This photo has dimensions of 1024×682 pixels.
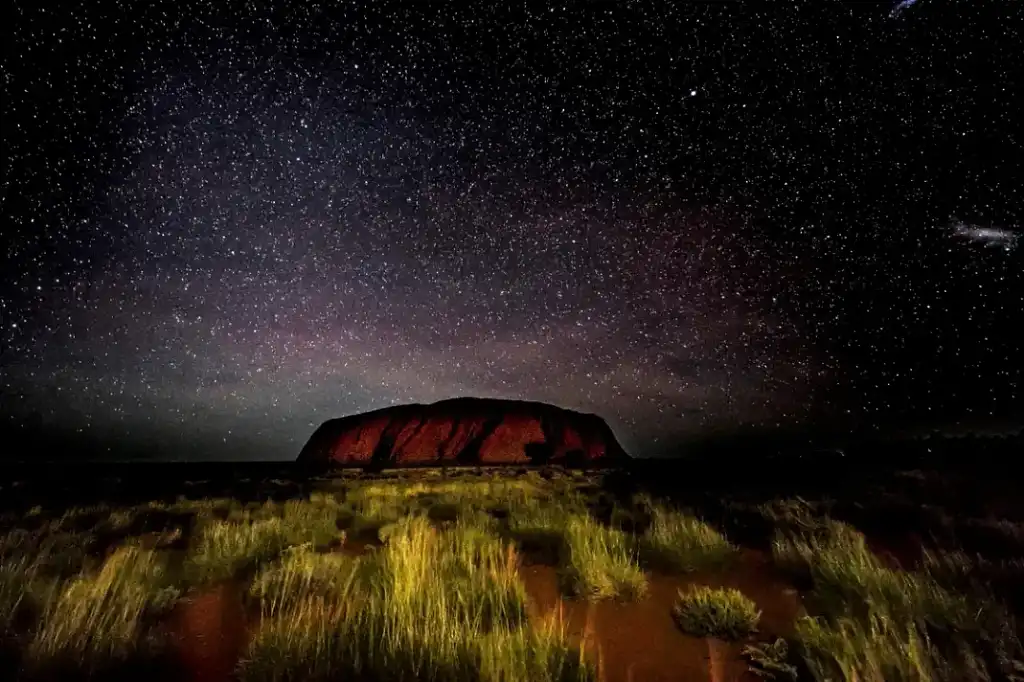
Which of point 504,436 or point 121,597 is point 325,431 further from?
point 121,597

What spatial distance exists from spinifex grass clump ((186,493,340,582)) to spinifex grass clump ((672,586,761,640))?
16.9 feet

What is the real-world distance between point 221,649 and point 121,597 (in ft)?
4.21

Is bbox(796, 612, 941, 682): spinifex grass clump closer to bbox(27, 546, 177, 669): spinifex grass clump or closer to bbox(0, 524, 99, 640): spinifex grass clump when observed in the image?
bbox(27, 546, 177, 669): spinifex grass clump

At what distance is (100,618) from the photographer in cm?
429

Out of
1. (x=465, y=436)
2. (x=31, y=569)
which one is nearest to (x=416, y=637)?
(x=31, y=569)

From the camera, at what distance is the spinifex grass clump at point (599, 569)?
17.4 ft

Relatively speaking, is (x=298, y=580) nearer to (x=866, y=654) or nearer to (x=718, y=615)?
(x=718, y=615)

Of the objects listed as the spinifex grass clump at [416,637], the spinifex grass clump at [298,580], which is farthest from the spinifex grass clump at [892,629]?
the spinifex grass clump at [298,580]

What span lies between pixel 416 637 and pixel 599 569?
8.32 ft

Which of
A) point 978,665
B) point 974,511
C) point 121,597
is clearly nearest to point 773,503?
point 974,511

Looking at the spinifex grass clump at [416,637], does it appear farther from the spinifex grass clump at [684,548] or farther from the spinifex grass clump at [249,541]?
the spinifex grass clump at [684,548]

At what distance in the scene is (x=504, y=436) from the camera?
85688mm

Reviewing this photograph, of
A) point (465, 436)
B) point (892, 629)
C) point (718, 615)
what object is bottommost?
point (718, 615)

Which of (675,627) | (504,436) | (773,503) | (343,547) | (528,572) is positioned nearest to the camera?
(675,627)
